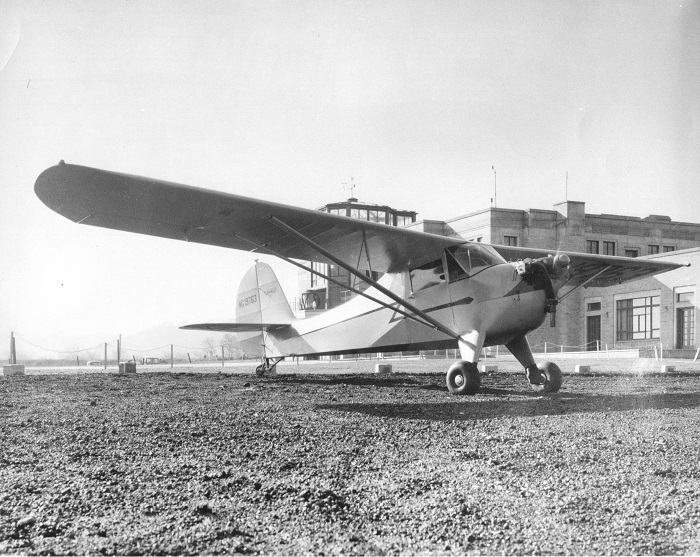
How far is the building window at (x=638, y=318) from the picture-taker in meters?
38.2

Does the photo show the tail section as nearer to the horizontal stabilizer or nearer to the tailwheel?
the horizontal stabilizer

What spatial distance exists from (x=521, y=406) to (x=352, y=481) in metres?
4.69

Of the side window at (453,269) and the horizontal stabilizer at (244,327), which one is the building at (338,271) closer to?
the horizontal stabilizer at (244,327)

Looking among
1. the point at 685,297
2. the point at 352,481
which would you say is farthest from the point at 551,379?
the point at 685,297

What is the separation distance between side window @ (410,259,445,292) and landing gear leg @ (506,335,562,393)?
1.71 m

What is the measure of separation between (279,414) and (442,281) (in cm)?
459

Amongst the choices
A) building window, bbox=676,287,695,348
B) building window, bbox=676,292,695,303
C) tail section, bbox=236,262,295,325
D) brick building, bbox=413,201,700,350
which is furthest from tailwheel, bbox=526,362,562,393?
building window, bbox=676,292,695,303

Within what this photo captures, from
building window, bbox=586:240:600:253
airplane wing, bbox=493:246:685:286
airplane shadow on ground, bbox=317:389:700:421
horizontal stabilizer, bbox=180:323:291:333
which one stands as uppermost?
building window, bbox=586:240:600:253

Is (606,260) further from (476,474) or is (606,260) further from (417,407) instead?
(476,474)

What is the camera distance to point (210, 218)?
8984 millimetres

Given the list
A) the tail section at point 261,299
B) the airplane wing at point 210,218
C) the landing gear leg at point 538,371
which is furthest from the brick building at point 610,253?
the airplane wing at point 210,218

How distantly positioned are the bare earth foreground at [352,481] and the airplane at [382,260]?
2499 millimetres

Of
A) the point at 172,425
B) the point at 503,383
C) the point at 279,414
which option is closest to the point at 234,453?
the point at 172,425

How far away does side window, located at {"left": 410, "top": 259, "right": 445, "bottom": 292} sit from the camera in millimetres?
10609
